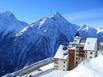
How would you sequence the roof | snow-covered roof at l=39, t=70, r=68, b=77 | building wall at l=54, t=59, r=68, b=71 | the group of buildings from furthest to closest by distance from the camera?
building wall at l=54, t=59, r=68, b=71 → the roof → the group of buildings → snow-covered roof at l=39, t=70, r=68, b=77

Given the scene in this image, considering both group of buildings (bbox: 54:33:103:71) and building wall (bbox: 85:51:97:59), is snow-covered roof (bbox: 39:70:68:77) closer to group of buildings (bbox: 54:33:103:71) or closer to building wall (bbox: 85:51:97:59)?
group of buildings (bbox: 54:33:103:71)

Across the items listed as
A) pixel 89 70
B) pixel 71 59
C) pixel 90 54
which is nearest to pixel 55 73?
pixel 71 59

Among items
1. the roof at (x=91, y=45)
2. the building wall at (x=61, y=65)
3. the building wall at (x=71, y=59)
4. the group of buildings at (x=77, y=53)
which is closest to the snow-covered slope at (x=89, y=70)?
the group of buildings at (x=77, y=53)

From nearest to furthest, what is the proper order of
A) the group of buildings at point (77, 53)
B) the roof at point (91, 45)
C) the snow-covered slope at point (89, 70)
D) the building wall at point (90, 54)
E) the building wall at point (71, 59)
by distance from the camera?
the snow-covered slope at point (89, 70) → the building wall at point (90, 54) → the group of buildings at point (77, 53) → the roof at point (91, 45) → the building wall at point (71, 59)

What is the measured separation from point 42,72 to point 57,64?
6.89 metres

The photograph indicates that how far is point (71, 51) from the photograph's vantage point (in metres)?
110

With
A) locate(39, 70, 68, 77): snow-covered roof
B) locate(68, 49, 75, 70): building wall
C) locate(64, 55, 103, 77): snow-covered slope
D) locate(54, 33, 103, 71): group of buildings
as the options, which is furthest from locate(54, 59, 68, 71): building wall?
locate(64, 55, 103, 77): snow-covered slope

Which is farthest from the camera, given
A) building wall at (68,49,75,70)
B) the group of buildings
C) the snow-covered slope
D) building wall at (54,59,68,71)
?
building wall at (54,59,68,71)

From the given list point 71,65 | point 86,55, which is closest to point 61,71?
point 71,65

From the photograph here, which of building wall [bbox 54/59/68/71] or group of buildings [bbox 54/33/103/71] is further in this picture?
building wall [bbox 54/59/68/71]

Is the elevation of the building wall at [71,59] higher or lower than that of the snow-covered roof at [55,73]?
higher

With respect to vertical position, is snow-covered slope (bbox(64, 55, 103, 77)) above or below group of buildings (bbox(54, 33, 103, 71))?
above

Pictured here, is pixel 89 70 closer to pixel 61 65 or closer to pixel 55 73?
pixel 55 73

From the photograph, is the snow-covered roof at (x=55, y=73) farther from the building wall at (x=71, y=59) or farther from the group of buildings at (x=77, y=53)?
the building wall at (x=71, y=59)
